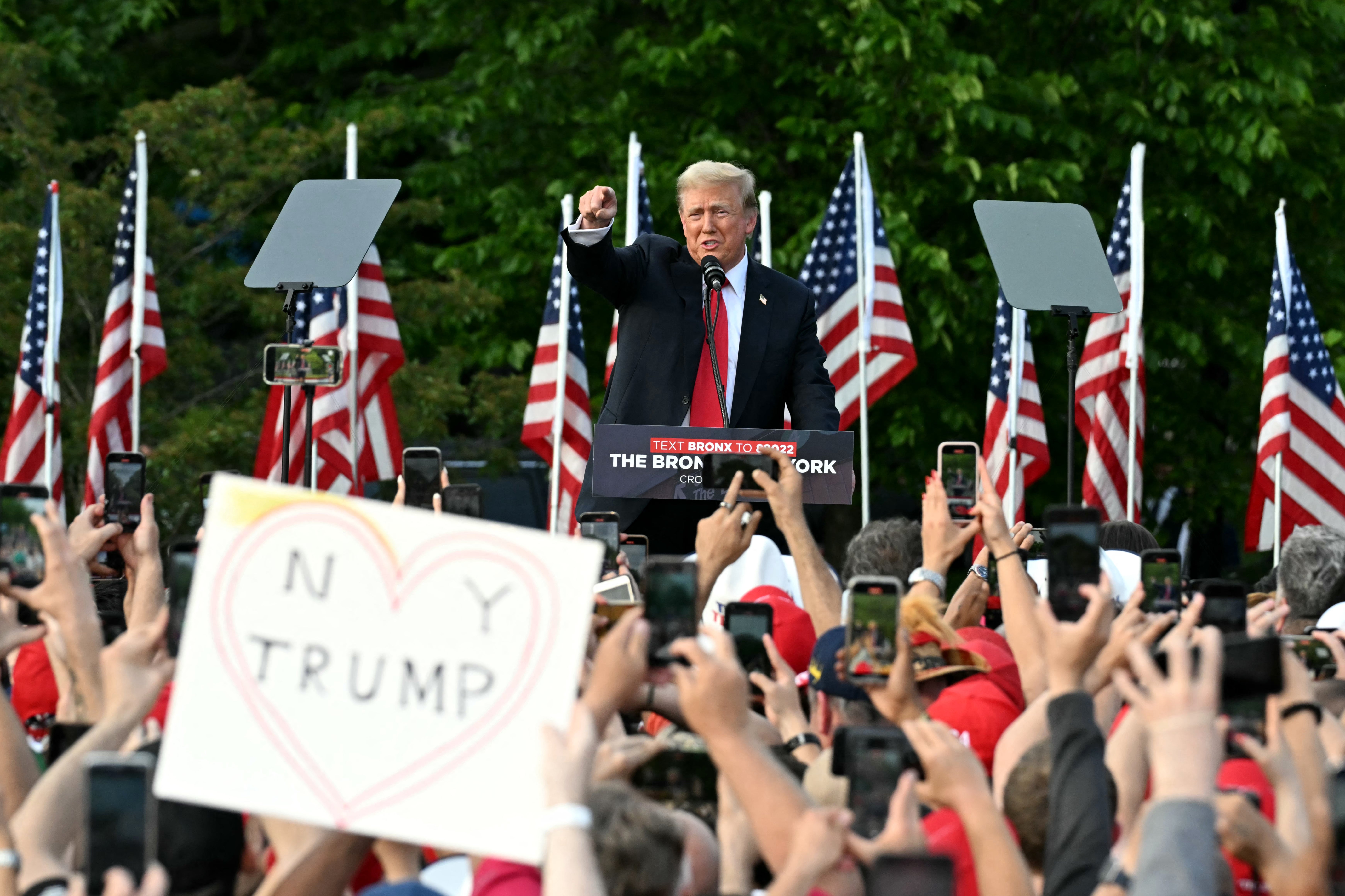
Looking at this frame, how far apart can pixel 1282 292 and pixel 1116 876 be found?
28.8 ft

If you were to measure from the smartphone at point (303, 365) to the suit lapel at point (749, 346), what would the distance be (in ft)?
4.62

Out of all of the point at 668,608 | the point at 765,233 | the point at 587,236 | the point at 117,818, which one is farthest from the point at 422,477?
the point at 765,233

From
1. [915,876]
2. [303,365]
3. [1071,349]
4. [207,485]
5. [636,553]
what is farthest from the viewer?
[1071,349]

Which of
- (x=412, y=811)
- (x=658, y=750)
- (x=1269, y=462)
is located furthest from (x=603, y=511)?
(x=1269, y=462)

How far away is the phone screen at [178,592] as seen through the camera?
354 centimetres

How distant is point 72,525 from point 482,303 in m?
8.06

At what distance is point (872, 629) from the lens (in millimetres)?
3545

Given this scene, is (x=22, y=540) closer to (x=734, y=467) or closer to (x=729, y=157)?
(x=734, y=467)

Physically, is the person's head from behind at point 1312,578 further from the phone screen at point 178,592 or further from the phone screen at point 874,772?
the phone screen at point 178,592

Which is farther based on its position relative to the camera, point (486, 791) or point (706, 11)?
point (706, 11)

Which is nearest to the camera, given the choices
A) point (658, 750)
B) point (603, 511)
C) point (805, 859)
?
point (805, 859)

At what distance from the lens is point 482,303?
42.5 ft

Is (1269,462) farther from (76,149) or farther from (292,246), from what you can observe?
(76,149)

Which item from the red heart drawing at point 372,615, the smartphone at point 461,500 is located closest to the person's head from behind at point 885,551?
the smartphone at point 461,500
